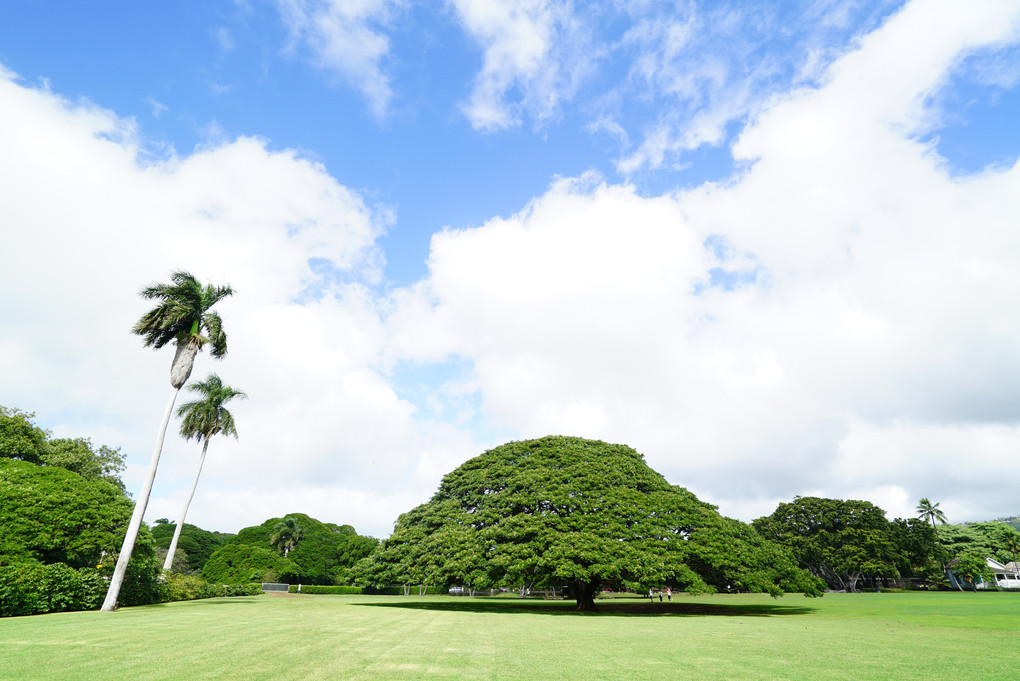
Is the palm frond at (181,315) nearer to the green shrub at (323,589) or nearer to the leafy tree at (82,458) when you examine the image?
the leafy tree at (82,458)

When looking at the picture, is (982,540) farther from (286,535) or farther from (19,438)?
(19,438)

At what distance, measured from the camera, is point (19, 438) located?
4131cm

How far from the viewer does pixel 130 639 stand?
44.4ft

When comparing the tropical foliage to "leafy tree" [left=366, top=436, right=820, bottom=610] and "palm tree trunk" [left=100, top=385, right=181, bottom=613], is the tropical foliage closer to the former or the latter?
"leafy tree" [left=366, top=436, right=820, bottom=610]

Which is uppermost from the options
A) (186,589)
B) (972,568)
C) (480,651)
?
(972,568)

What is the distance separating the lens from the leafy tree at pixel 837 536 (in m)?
64.3

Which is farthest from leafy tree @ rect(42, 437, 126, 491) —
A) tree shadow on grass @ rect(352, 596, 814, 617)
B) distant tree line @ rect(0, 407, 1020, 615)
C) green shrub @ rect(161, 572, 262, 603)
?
tree shadow on grass @ rect(352, 596, 814, 617)

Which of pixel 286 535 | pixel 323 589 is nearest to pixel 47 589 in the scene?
pixel 323 589

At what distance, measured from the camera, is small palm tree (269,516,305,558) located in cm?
8331

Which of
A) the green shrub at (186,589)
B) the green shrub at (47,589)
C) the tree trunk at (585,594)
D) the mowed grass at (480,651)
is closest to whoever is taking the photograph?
the mowed grass at (480,651)

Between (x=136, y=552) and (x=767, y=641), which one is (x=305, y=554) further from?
(x=767, y=641)

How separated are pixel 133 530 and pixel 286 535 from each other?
209 ft

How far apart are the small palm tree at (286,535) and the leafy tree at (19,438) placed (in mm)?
43770

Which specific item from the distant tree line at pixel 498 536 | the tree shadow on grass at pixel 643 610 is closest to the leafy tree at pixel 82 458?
the distant tree line at pixel 498 536
